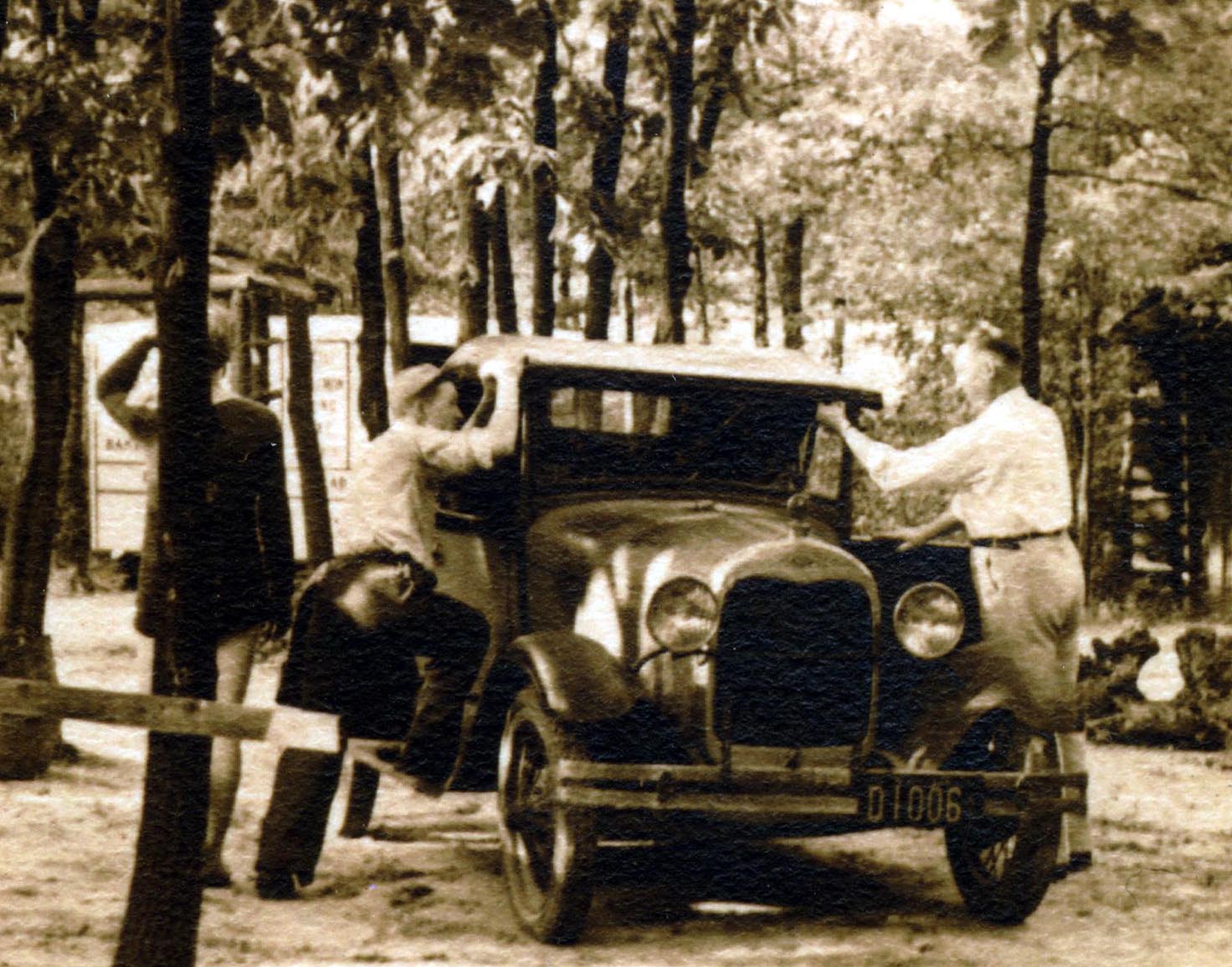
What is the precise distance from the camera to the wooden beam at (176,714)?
4527 millimetres

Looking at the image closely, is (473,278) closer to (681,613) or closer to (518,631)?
(518,631)

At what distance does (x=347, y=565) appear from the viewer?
22.9 ft

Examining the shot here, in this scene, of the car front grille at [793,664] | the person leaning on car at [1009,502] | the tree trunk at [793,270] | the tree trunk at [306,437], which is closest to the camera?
the car front grille at [793,664]

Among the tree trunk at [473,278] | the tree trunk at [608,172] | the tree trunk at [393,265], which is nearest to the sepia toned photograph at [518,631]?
the tree trunk at [608,172]

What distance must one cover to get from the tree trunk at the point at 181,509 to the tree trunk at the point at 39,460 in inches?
170

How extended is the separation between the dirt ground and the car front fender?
832mm

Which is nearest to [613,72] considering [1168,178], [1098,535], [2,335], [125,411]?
[1168,178]

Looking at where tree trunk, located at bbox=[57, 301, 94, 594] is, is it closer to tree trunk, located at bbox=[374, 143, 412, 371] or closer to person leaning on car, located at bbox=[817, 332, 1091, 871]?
tree trunk, located at bbox=[374, 143, 412, 371]

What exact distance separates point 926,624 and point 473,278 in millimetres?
7533

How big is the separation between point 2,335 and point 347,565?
23.9m

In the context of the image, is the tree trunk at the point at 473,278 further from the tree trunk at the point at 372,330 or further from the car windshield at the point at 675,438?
the car windshield at the point at 675,438

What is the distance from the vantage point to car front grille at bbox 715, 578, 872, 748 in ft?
21.1

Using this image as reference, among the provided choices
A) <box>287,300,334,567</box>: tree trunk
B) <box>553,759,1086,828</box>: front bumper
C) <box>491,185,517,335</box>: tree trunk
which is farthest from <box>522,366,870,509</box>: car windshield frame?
<box>491,185,517,335</box>: tree trunk

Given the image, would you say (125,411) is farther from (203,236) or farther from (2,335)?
(2,335)
